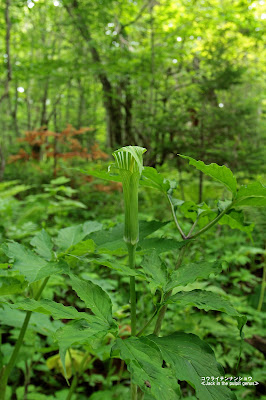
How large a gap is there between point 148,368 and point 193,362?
0.33 ft

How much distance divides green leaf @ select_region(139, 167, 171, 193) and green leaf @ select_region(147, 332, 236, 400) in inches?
14.3

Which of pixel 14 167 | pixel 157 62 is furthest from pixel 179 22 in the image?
pixel 14 167

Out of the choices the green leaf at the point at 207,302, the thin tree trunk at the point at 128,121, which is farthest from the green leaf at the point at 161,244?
the thin tree trunk at the point at 128,121

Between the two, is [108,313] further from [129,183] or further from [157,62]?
[157,62]

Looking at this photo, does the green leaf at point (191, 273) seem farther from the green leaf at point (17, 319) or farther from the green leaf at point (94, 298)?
the green leaf at point (17, 319)

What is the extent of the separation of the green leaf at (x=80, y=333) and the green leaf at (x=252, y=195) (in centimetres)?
41

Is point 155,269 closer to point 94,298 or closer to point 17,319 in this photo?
point 94,298

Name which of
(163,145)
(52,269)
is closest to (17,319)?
(52,269)

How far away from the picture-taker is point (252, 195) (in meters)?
0.65

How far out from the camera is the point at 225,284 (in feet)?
9.04

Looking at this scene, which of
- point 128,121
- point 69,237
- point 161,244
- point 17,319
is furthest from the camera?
point 128,121

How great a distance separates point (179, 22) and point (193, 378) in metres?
Answer: 7.25

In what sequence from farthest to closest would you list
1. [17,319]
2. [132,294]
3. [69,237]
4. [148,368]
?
[17,319], [69,237], [132,294], [148,368]

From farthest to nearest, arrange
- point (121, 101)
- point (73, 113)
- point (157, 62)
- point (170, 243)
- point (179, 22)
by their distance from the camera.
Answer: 1. point (73, 113)
2. point (121, 101)
3. point (179, 22)
4. point (157, 62)
5. point (170, 243)
